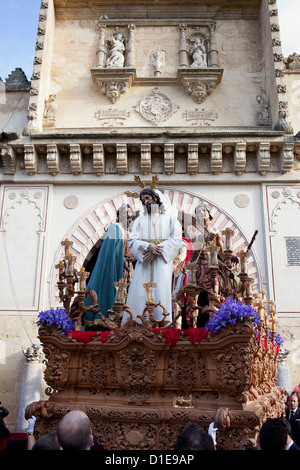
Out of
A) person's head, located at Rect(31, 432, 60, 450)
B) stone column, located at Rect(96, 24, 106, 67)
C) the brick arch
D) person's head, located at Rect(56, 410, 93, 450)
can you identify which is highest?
stone column, located at Rect(96, 24, 106, 67)

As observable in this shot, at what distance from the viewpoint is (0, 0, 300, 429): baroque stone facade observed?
35.8ft

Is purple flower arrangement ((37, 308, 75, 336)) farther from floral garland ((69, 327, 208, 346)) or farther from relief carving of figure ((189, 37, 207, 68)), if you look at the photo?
relief carving of figure ((189, 37, 207, 68))

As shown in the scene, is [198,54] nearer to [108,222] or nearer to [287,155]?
[287,155]

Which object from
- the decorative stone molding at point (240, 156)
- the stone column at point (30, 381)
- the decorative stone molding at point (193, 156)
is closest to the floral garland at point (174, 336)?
the stone column at point (30, 381)

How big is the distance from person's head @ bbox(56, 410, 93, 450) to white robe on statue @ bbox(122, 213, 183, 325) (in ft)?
9.98

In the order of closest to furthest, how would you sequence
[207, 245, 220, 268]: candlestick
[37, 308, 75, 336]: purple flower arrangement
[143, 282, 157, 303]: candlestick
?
1. [37, 308, 75, 336]: purple flower arrangement
2. [143, 282, 157, 303]: candlestick
3. [207, 245, 220, 268]: candlestick

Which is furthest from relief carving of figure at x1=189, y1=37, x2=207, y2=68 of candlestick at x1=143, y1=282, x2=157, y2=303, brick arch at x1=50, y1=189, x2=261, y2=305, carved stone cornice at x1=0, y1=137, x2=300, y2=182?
candlestick at x1=143, y1=282, x2=157, y2=303

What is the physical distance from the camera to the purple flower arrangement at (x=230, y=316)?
14.8 feet

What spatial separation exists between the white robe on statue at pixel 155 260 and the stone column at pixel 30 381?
4.54 m

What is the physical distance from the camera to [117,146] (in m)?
11.5

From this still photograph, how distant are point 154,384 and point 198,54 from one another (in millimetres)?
10686

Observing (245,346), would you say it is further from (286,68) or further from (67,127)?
(286,68)

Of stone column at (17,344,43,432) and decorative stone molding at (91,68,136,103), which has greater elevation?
decorative stone molding at (91,68,136,103)

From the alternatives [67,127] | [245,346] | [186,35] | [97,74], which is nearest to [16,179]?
[67,127]
